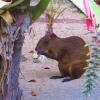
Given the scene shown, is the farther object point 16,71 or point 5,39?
point 16,71

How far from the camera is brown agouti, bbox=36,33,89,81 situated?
457 centimetres

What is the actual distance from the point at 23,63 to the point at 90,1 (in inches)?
189

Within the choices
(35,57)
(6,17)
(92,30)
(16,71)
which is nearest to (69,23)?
(35,57)

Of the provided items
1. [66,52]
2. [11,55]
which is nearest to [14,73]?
[11,55]

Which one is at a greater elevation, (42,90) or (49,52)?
(49,52)

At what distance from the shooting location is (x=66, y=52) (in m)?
4.75

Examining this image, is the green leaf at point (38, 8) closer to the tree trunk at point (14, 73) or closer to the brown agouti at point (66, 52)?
the tree trunk at point (14, 73)

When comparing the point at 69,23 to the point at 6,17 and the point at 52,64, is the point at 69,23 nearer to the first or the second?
the point at 52,64

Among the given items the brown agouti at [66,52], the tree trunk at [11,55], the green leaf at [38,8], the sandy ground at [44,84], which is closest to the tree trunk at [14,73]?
the tree trunk at [11,55]

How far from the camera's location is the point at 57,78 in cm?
477

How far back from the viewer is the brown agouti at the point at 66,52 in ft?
15.0

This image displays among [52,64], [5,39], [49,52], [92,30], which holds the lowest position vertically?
[52,64]

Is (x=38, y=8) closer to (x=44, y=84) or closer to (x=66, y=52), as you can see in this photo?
(x=44, y=84)

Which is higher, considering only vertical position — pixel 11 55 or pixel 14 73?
pixel 11 55
